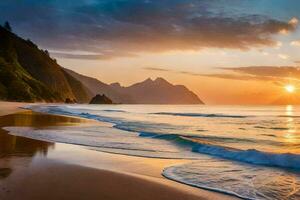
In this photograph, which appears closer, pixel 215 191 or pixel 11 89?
pixel 215 191

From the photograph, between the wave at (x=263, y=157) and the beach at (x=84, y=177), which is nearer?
the beach at (x=84, y=177)

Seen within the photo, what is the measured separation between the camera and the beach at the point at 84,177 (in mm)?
8391

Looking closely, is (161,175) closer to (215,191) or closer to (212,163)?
(215,191)

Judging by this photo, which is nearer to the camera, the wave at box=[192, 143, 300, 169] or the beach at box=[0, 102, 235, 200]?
the beach at box=[0, 102, 235, 200]

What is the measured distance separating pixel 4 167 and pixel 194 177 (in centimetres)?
565

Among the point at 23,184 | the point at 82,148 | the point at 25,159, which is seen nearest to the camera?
the point at 23,184

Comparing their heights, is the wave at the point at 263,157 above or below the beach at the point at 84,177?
above

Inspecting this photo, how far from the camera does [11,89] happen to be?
4870 inches

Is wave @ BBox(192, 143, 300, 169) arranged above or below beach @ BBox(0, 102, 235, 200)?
above

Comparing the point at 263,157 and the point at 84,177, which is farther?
the point at 263,157

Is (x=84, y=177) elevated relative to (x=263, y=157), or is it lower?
lower

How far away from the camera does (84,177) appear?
34.0ft

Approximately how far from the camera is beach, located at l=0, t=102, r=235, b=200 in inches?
330

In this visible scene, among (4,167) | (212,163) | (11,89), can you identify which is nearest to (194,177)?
(212,163)
